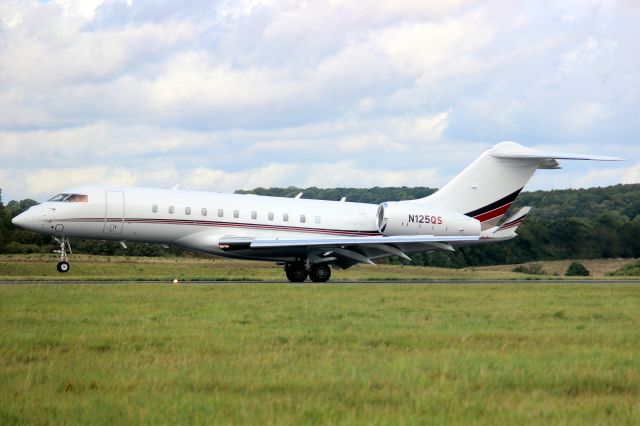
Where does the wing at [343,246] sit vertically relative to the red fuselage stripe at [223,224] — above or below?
below

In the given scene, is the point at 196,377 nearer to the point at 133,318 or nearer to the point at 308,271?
the point at 133,318

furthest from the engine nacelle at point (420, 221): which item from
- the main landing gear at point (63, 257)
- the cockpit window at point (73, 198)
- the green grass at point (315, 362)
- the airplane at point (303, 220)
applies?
the green grass at point (315, 362)

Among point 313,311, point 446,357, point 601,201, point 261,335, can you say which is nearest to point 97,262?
point 313,311

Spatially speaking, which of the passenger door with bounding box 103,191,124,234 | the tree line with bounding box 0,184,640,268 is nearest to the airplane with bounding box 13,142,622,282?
the passenger door with bounding box 103,191,124,234

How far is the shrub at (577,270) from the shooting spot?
43.7 metres

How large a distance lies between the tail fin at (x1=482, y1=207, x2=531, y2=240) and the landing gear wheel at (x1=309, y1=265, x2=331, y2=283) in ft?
19.7

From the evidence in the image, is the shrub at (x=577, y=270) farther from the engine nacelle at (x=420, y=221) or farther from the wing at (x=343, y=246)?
the wing at (x=343, y=246)

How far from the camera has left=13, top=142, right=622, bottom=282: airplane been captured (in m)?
31.5

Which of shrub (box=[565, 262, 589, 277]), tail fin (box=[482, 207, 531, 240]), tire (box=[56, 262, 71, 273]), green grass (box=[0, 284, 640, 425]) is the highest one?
tail fin (box=[482, 207, 531, 240])

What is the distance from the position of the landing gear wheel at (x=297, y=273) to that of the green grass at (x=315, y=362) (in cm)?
1249

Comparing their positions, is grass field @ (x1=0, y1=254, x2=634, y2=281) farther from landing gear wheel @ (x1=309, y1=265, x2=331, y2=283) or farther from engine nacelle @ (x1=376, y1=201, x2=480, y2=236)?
landing gear wheel @ (x1=309, y1=265, x2=331, y2=283)

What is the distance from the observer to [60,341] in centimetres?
1348

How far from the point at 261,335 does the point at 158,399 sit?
4.98 meters

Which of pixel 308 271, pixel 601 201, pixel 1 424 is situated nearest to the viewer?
pixel 1 424
